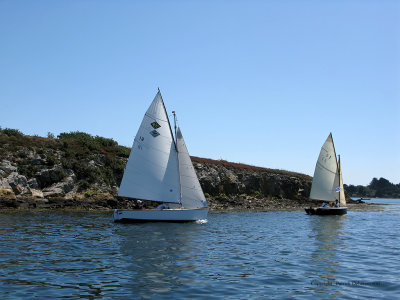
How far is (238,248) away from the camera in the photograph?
22594 millimetres

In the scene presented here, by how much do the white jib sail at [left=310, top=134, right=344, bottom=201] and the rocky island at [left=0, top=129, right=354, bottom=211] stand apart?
13.6m

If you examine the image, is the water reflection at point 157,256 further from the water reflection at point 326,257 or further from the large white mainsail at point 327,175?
the large white mainsail at point 327,175

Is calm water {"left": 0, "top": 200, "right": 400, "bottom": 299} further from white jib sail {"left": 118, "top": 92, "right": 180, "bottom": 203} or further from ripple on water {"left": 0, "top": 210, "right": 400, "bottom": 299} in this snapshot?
white jib sail {"left": 118, "top": 92, "right": 180, "bottom": 203}

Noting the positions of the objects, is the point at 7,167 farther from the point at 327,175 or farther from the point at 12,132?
the point at 327,175

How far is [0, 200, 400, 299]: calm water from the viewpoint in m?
13.2

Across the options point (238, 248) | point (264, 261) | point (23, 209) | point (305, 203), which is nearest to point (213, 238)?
point (238, 248)

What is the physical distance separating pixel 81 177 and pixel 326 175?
117ft

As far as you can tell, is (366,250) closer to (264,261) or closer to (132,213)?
(264,261)

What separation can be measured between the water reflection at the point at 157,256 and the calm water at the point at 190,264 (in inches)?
1.7

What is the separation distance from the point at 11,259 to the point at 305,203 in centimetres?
6805

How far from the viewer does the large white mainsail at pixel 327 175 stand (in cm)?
5397

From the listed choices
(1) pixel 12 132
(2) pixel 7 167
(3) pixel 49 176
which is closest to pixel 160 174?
(3) pixel 49 176

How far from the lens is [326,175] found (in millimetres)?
53938

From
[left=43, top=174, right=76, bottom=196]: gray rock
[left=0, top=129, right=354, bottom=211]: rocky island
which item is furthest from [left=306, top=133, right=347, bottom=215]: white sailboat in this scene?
[left=43, top=174, right=76, bottom=196]: gray rock
